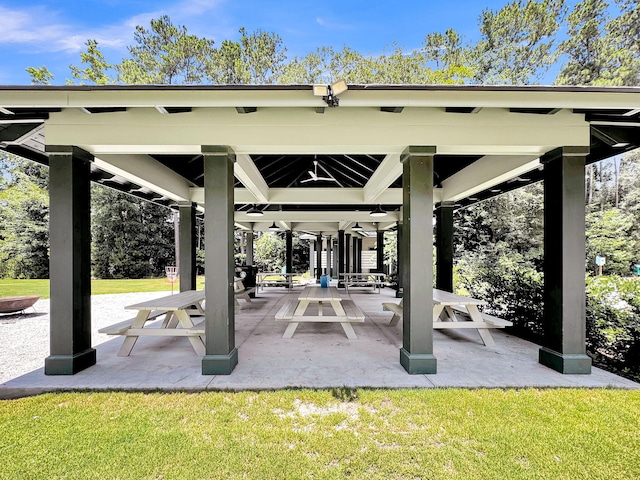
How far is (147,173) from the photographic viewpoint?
5.33 metres

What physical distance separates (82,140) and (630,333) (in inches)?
266

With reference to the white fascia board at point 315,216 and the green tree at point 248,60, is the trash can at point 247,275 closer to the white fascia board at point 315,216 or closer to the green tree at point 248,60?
the white fascia board at point 315,216

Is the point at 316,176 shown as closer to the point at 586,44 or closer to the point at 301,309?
the point at 301,309

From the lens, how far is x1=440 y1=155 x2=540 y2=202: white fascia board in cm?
456

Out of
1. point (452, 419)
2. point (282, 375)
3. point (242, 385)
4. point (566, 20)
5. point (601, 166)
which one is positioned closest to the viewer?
point (452, 419)

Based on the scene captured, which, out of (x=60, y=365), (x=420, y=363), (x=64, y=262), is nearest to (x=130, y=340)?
(x=60, y=365)

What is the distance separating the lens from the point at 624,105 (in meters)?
3.14

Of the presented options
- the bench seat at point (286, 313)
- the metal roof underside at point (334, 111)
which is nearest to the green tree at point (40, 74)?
the metal roof underside at point (334, 111)

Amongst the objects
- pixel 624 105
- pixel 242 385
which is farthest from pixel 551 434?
pixel 624 105

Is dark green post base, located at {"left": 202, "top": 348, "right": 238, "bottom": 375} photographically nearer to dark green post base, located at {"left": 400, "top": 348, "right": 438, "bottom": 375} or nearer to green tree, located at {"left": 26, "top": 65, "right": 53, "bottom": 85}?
dark green post base, located at {"left": 400, "top": 348, "right": 438, "bottom": 375}

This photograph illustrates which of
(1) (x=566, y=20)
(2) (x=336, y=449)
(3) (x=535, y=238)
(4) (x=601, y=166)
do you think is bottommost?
(2) (x=336, y=449)

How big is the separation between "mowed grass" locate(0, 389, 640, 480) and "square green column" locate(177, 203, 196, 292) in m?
4.15

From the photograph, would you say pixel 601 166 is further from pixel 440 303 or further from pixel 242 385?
pixel 242 385

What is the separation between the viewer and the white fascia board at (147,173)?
14.7ft
